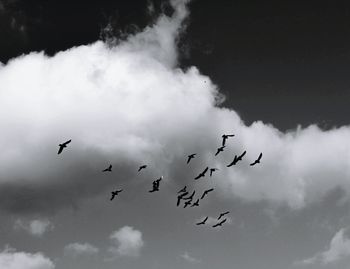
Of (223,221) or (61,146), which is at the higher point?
(223,221)

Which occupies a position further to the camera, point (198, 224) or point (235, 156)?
point (198, 224)

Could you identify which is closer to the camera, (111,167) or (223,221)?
(111,167)

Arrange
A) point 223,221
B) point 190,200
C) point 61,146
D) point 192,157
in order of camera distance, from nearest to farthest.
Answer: point 61,146 < point 192,157 < point 190,200 < point 223,221

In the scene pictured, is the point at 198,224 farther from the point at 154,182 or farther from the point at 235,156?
the point at 235,156

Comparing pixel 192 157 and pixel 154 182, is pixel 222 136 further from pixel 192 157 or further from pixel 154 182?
pixel 154 182

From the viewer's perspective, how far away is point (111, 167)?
85.9m

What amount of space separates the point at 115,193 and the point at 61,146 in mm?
18800

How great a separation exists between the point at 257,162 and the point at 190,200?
15353 millimetres

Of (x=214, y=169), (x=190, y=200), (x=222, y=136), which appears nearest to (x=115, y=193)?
(x=190, y=200)

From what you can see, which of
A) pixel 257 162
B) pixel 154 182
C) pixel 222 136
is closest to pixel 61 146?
pixel 154 182

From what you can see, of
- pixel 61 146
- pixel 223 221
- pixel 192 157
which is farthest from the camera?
pixel 223 221

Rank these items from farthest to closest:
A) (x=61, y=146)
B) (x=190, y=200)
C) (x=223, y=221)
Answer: (x=223, y=221) < (x=190, y=200) < (x=61, y=146)

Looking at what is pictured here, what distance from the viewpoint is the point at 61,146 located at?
248ft

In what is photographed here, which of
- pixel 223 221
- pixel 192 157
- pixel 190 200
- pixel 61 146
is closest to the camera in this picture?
pixel 61 146
